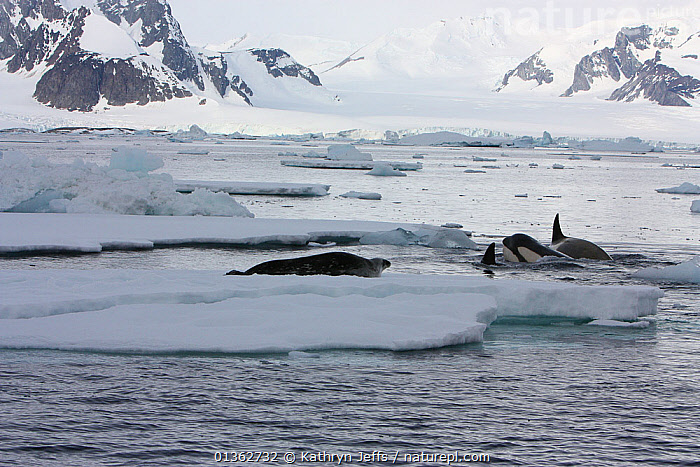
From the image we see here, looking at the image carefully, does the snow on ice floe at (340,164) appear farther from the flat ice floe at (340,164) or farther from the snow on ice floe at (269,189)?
the snow on ice floe at (269,189)

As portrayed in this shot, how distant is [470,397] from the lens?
5180 millimetres

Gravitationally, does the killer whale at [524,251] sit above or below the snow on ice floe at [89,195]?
below

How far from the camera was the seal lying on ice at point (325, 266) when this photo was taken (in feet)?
31.4

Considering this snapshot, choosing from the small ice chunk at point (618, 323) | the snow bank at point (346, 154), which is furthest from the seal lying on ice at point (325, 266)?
the snow bank at point (346, 154)

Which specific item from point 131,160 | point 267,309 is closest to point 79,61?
point 131,160

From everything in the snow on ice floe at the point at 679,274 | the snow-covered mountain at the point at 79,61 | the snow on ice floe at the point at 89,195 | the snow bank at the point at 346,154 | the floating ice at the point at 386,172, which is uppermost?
the snow-covered mountain at the point at 79,61

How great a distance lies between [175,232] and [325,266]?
5022mm

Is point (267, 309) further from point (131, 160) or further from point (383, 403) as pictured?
point (131, 160)

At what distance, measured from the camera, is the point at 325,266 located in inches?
383

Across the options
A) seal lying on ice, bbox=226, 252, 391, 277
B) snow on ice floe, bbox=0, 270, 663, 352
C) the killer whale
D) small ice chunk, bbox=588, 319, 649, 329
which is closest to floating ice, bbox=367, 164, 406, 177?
the killer whale

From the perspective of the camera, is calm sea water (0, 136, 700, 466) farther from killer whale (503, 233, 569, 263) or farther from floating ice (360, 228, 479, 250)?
floating ice (360, 228, 479, 250)

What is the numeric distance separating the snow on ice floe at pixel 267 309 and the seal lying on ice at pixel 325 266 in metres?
0.98

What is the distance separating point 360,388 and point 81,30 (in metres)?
199

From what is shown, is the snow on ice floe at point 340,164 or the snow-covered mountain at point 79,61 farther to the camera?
the snow-covered mountain at point 79,61
